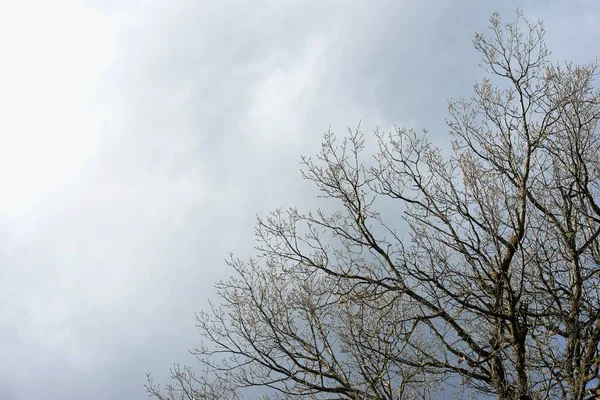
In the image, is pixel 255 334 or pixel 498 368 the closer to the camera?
pixel 498 368

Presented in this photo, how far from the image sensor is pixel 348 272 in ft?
24.8

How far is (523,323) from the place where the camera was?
22.1ft

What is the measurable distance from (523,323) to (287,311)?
3.53m

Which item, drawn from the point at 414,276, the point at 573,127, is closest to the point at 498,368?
the point at 414,276

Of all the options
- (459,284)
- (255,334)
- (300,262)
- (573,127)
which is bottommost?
(459,284)

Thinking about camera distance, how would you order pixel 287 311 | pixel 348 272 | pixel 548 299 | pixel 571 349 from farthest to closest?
pixel 287 311 < pixel 348 272 < pixel 548 299 < pixel 571 349

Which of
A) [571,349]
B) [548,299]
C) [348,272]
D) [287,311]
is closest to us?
[571,349]

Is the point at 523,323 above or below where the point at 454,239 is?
below

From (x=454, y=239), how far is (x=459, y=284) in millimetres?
653

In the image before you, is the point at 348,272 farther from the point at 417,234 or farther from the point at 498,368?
the point at 498,368

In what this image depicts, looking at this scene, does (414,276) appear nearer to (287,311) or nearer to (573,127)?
(287,311)

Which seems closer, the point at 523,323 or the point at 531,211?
the point at 523,323

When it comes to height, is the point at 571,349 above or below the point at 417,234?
below

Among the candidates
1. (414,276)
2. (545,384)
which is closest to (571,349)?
(545,384)
